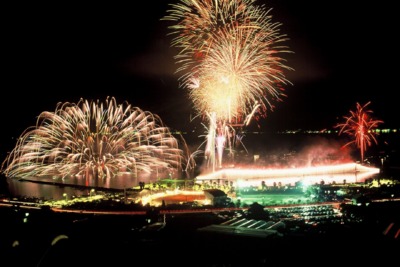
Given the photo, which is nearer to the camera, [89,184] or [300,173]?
[89,184]

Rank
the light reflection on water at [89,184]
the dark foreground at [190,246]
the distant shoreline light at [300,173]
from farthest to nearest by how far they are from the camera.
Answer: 1. the distant shoreline light at [300,173]
2. the light reflection on water at [89,184]
3. the dark foreground at [190,246]

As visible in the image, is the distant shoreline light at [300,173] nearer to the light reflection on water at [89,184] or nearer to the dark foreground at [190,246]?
the light reflection on water at [89,184]

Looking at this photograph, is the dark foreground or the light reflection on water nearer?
the dark foreground

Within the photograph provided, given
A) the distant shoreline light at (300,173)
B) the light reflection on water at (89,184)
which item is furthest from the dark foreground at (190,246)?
the distant shoreline light at (300,173)

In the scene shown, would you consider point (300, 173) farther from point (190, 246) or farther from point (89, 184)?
point (190, 246)

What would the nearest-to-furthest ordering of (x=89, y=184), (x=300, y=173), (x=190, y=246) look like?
(x=190, y=246) < (x=89, y=184) < (x=300, y=173)

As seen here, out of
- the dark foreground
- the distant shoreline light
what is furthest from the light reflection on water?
the dark foreground

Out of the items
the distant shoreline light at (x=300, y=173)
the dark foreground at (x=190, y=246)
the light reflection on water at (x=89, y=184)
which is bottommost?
the dark foreground at (x=190, y=246)

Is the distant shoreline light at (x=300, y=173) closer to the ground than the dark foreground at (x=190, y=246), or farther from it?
farther from it

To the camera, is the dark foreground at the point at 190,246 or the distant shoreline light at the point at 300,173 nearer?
the dark foreground at the point at 190,246

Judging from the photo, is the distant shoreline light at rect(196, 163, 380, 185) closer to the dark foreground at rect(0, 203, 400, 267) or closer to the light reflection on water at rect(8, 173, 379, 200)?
the light reflection on water at rect(8, 173, 379, 200)

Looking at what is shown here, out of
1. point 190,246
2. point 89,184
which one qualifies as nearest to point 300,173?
point 89,184
